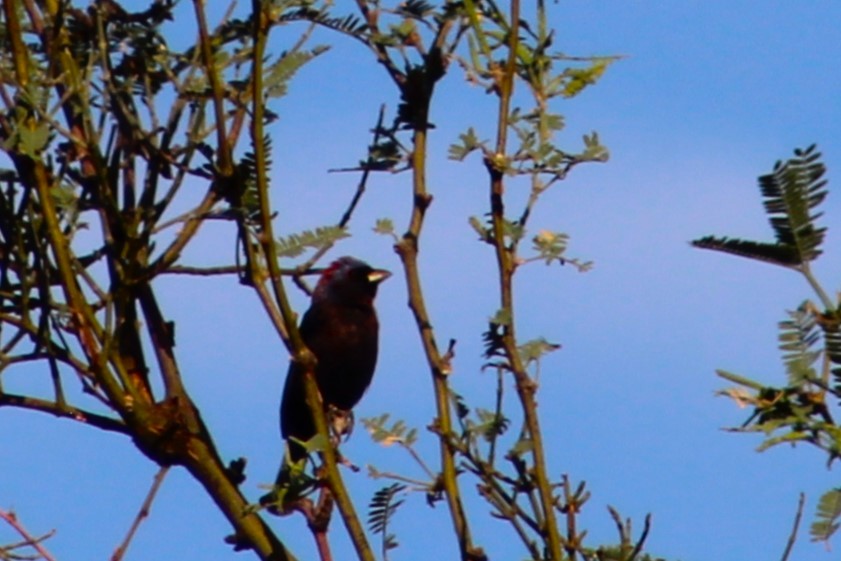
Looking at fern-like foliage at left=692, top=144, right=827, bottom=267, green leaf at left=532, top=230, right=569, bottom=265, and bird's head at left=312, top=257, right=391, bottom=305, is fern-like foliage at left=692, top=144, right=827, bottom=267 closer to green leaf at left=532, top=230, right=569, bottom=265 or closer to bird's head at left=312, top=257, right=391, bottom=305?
green leaf at left=532, top=230, right=569, bottom=265

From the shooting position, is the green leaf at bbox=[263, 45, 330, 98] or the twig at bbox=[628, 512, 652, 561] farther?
the green leaf at bbox=[263, 45, 330, 98]

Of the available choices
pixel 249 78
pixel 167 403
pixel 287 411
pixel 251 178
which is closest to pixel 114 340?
pixel 167 403

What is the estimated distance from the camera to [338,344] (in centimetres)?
682

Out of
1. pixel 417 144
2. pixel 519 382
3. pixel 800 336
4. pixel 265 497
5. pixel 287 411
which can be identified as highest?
pixel 287 411

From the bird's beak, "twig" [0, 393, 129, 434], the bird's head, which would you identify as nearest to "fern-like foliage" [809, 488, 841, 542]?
"twig" [0, 393, 129, 434]

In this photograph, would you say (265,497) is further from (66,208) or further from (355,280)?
(355,280)

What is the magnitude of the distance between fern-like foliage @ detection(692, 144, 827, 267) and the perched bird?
190 inches

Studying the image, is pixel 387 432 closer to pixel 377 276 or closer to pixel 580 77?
pixel 580 77

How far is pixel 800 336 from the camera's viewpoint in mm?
1451

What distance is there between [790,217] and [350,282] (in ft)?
20.2

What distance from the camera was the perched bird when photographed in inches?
256

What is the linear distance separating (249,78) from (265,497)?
92cm

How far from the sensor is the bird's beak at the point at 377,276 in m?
7.64

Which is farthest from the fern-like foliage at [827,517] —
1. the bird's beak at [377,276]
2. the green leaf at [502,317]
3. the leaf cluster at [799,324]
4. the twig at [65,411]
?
the bird's beak at [377,276]
